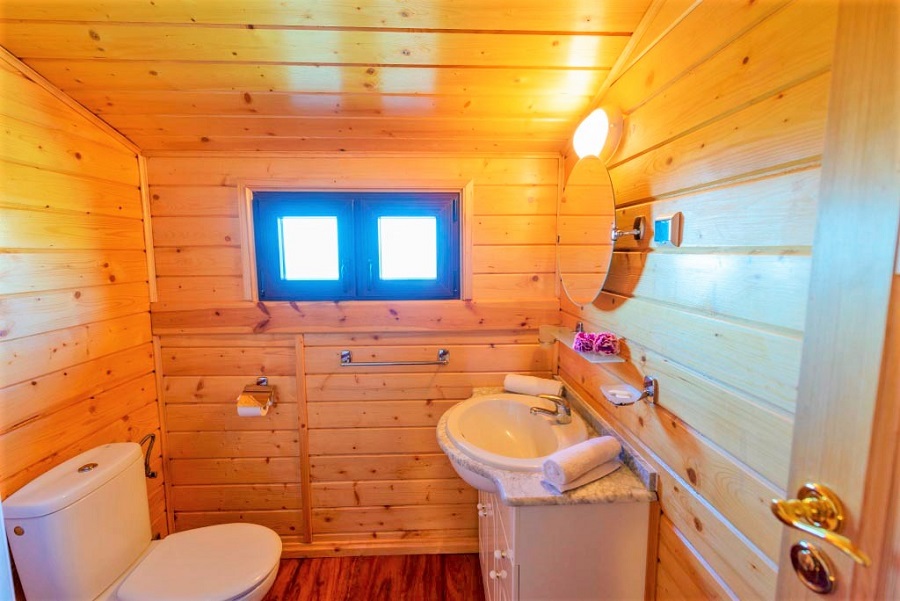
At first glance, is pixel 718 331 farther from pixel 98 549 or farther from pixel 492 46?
pixel 98 549

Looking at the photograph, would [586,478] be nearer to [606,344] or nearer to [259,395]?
[606,344]

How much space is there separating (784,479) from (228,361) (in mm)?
1964

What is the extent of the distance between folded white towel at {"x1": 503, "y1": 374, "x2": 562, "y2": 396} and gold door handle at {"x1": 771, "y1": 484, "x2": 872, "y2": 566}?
105 cm

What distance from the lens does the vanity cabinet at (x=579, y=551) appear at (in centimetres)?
98

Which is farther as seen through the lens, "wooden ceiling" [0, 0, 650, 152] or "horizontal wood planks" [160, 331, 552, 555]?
"horizontal wood planks" [160, 331, 552, 555]

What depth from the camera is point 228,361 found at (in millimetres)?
1708

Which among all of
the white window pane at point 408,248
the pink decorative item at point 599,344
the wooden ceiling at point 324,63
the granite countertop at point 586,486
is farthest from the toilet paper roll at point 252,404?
the pink decorative item at point 599,344

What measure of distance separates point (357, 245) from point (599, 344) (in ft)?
3.74

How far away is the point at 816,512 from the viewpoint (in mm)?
466

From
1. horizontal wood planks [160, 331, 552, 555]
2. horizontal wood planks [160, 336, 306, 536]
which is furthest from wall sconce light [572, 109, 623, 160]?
horizontal wood planks [160, 336, 306, 536]

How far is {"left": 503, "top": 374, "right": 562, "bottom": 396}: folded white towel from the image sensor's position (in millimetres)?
1538

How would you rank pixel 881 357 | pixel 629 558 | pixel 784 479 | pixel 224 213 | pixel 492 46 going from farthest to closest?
1. pixel 224 213
2. pixel 492 46
3. pixel 629 558
4. pixel 784 479
5. pixel 881 357

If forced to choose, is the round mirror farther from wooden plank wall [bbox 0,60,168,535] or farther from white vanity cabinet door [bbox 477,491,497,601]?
wooden plank wall [bbox 0,60,168,535]

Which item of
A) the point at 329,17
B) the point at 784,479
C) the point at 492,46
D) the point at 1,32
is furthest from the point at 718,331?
A: the point at 1,32
